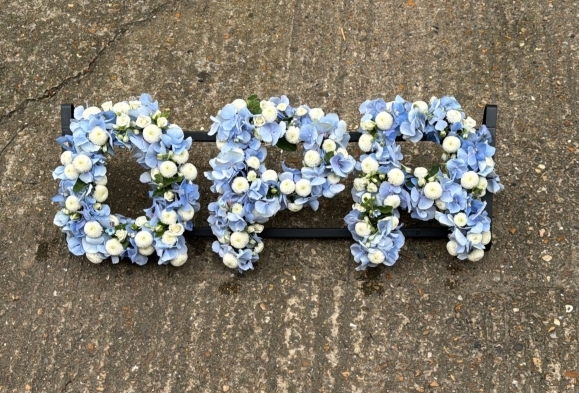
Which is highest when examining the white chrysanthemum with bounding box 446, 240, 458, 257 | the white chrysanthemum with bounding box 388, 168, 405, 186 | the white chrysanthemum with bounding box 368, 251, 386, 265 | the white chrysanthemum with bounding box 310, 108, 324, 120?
the white chrysanthemum with bounding box 310, 108, 324, 120

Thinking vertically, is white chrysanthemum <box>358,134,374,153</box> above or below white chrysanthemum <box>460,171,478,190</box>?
above

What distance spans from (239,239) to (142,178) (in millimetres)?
360

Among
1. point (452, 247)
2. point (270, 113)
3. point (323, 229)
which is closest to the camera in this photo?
point (270, 113)

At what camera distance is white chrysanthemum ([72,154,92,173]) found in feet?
6.42

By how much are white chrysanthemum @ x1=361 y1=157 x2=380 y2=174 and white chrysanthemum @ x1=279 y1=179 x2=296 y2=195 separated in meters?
0.22

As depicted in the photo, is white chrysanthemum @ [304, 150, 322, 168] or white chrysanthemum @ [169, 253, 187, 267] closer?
white chrysanthemum @ [304, 150, 322, 168]

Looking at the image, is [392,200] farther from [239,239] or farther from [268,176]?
[239,239]

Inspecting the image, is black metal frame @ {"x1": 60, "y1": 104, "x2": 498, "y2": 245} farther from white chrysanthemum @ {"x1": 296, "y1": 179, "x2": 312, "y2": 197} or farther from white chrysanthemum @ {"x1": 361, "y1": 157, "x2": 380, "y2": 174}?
white chrysanthemum @ {"x1": 296, "y1": 179, "x2": 312, "y2": 197}


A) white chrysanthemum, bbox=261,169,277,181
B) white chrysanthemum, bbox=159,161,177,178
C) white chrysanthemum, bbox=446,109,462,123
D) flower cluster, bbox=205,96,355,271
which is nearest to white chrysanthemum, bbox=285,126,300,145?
flower cluster, bbox=205,96,355,271

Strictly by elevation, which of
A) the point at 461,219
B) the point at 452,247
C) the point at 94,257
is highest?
the point at 461,219

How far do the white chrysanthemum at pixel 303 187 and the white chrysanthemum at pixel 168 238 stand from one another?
0.42 metres

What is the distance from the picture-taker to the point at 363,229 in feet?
6.63

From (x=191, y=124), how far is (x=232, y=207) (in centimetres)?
61

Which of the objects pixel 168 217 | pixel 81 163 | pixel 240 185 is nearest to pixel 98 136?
pixel 81 163
